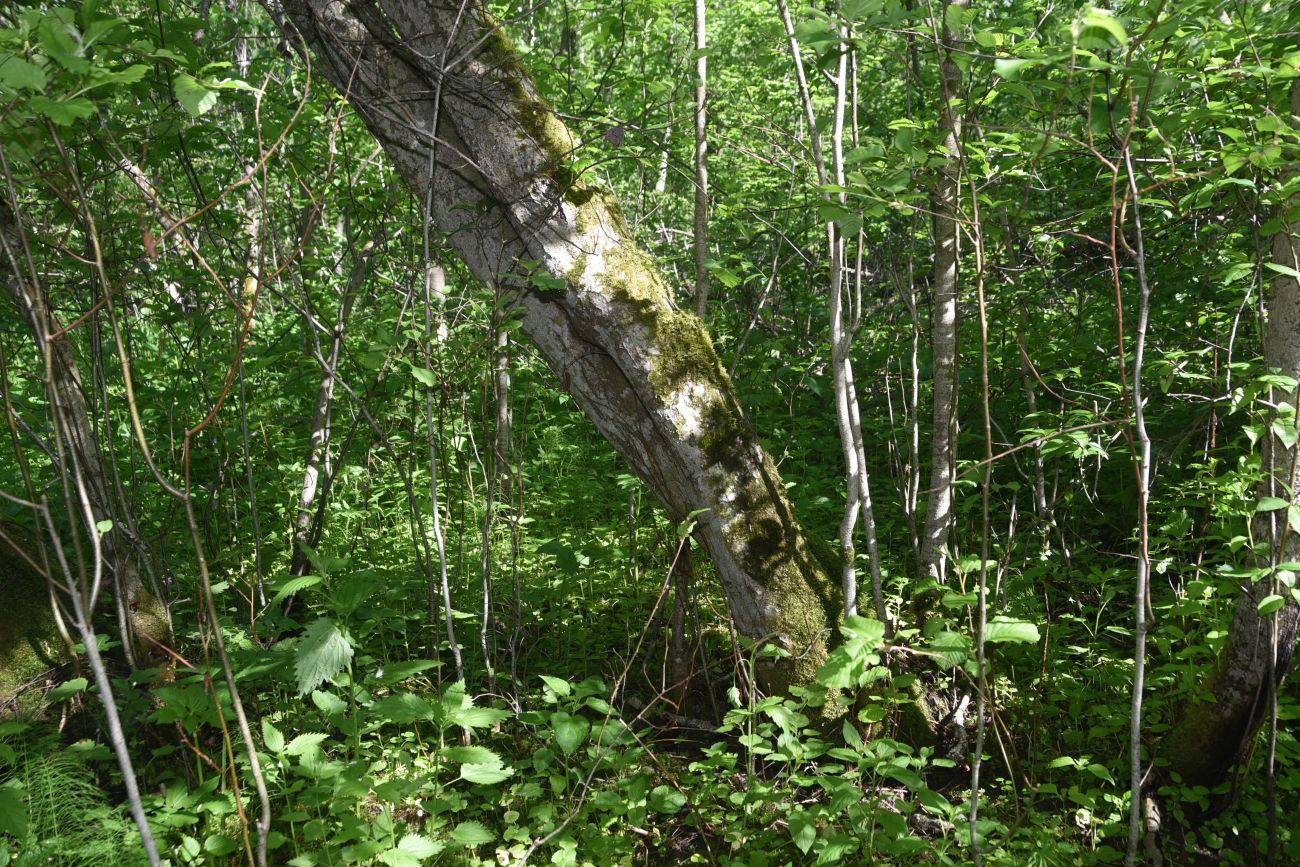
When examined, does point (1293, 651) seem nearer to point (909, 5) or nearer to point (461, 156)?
point (461, 156)

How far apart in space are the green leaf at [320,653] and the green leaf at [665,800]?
3.30 ft

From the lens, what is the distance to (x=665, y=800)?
8.11ft

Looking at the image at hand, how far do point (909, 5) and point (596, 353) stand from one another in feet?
10.2

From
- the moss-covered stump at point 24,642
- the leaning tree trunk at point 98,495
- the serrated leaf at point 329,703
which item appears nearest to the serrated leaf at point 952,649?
the serrated leaf at point 329,703

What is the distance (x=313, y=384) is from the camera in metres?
5.57

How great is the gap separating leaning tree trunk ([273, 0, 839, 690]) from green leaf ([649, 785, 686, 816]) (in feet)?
2.00

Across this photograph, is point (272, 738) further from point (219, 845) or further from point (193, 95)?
point (193, 95)

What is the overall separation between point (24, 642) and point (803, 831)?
2.84 m

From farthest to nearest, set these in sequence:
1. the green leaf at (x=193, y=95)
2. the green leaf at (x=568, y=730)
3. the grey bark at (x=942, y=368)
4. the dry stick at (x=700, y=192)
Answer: the dry stick at (x=700, y=192) < the grey bark at (x=942, y=368) < the green leaf at (x=568, y=730) < the green leaf at (x=193, y=95)

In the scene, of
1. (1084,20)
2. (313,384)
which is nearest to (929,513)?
(1084,20)

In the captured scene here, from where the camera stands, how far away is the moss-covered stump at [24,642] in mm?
2912

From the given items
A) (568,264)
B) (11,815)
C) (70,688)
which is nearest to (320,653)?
(11,815)

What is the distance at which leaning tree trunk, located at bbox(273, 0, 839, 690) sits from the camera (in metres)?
2.74

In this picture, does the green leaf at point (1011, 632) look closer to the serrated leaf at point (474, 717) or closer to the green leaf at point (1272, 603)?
the green leaf at point (1272, 603)
